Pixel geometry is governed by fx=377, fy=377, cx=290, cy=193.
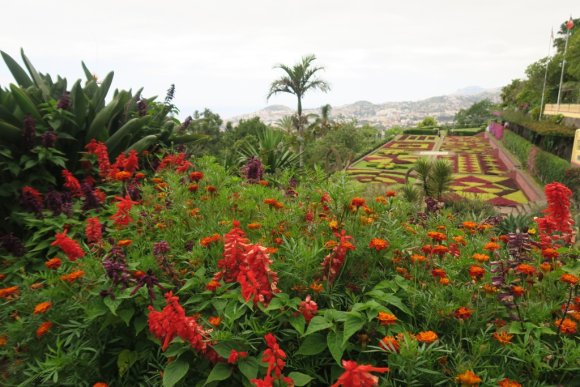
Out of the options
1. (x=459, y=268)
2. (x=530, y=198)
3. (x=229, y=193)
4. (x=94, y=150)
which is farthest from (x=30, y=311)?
(x=530, y=198)

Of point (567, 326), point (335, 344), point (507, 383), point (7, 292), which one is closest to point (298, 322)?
point (335, 344)

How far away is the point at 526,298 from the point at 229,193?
1922 millimetres

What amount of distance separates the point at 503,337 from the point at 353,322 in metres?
0.60

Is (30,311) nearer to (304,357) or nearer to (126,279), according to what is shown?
(126,279)

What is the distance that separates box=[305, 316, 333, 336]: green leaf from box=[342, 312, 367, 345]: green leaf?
0.23 feet

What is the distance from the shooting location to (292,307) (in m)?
1.63

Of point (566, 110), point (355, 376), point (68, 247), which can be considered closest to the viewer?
point (355, 376)

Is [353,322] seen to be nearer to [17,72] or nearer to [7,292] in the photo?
[7,292]

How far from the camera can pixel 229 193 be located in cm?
275

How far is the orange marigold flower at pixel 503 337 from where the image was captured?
1491mm

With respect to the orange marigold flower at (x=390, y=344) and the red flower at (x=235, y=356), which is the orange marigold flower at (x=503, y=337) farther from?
the red flower at (x=235, y=356)

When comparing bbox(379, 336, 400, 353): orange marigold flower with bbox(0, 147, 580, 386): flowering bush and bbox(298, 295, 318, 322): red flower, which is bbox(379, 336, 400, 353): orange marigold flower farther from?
bbox(298, 295, 318, 322): red flower

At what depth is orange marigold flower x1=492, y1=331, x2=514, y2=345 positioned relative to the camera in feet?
4.89

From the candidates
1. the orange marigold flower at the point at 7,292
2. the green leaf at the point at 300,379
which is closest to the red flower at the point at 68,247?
the orange marigold flower at the point at 7,292
